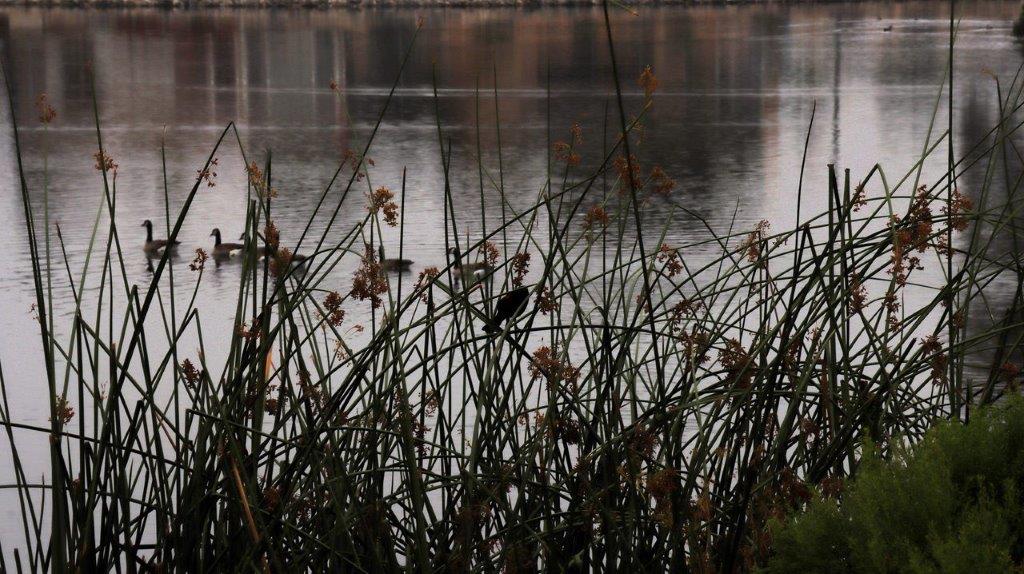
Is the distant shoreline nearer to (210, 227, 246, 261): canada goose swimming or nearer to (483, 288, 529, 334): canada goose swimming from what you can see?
(210, 227, 246, 261): canada goose swimming

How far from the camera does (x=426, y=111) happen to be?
11.8 meters

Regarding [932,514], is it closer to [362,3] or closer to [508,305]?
[508,305]

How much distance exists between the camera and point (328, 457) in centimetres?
162

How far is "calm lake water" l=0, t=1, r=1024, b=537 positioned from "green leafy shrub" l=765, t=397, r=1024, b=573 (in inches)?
34.6

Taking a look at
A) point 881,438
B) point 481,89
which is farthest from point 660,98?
point 881,438

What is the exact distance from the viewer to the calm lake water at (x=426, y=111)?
20.9 ft

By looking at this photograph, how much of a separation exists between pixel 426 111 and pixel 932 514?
35.5 ft

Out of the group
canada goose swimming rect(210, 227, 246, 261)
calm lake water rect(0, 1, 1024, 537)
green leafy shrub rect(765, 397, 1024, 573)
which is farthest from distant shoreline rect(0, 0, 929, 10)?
green leafy shrub rect(765, 397, 1024, 573)

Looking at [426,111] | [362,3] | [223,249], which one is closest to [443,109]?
[426,111]

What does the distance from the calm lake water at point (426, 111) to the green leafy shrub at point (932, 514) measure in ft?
2.88

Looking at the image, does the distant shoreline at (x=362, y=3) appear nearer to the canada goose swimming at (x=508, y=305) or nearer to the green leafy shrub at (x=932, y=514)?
the canada goose swimming at (x=508, y=305)

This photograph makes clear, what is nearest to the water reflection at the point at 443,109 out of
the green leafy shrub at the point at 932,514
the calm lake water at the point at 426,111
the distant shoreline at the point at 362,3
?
the calm lake water at the point at 426,111

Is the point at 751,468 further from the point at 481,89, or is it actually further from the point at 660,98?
the point at 481,89

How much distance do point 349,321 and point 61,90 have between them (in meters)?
9.84
